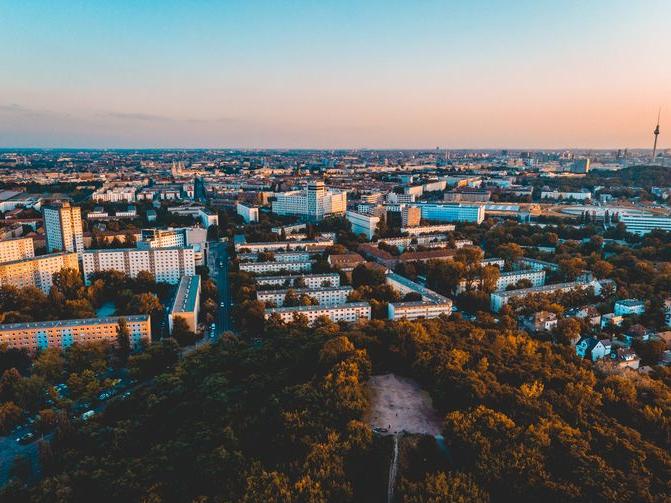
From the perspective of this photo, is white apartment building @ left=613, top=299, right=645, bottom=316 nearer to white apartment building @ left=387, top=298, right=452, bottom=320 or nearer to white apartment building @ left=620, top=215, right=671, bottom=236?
white apartment building @ left=387, top=298, right=452, bottom=320

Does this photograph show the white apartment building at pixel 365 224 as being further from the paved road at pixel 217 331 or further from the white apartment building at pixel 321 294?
the white apartment building at pixel 321 294

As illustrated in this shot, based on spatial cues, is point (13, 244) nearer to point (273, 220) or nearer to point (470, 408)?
point (273, 220)

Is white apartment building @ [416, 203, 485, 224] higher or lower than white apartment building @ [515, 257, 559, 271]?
higher

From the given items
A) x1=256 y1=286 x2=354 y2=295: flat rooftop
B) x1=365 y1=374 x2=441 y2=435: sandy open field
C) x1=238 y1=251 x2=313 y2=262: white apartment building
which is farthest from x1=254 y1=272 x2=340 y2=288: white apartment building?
x1=365 y1=374 x2=441 y2=435: sandy open field

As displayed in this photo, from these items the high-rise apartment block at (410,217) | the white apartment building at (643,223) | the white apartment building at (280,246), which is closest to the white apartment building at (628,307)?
the white apartment building at (280,246)

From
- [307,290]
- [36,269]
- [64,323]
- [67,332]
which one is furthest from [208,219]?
[67,332]
